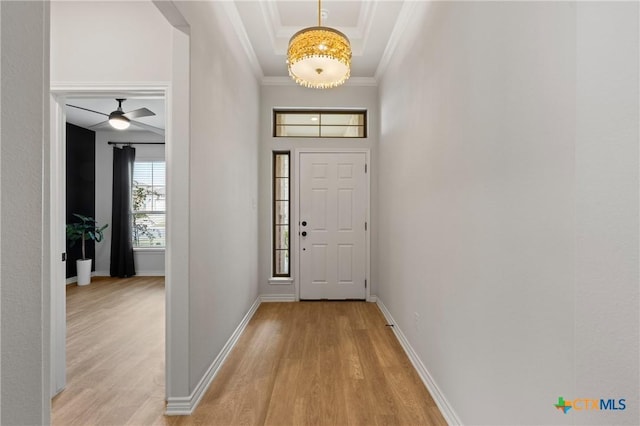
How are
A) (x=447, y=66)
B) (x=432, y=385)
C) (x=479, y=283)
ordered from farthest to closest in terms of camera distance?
1. (x=432, y=385)
2. (x=447, y=66)
3. (x=479, y=283)

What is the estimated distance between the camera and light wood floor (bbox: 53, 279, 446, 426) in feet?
6.12

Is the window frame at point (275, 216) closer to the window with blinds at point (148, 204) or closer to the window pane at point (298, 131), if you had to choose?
the window pane at point (298, 131)

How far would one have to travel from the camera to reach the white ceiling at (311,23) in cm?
286

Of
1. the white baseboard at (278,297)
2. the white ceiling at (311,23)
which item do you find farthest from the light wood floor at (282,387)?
the white ceiling at (311,23)

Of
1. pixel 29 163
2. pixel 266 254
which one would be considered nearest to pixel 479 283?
pixel 29 163

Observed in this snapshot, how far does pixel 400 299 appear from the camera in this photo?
302 centimetres

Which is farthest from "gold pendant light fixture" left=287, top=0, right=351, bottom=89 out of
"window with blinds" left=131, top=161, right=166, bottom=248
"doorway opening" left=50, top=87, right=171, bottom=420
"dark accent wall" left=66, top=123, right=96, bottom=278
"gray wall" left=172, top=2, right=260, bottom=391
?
"dark accent wall" left=66, top=123, right=96, bottom=278

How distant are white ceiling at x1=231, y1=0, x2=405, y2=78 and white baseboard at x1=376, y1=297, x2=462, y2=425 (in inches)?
119

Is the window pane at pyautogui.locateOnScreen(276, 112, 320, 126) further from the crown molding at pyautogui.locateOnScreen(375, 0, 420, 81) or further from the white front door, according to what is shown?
the crown molding at pyautogui.locateOnScreen(375, 0, 420, 81)

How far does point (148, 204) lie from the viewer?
19.7 ft

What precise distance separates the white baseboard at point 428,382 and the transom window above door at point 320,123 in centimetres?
264

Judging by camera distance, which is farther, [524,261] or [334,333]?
[334,333]

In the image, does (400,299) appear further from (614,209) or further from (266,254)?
(614,209)

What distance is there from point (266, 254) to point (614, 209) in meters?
3.82
